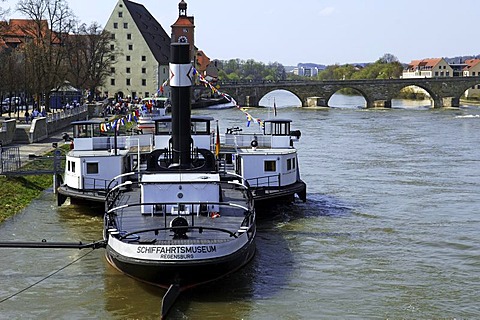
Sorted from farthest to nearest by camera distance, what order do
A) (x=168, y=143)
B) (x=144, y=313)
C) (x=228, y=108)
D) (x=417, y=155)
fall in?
(x=228, y=108)
(x=417, y=155)
(x=168, y=143)
(x=144, y=313)

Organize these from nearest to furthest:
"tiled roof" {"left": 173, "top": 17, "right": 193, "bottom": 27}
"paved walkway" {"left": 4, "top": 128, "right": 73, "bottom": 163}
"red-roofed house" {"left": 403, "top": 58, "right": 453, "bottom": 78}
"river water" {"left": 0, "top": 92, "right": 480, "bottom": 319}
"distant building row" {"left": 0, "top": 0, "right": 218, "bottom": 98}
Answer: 1. "river water" {"left": 0, "top": 92, "right": 480, "bottom": 319}
2. "paved walkway" {"left": 4, "top": 128, "right": 73, "bottom": 163}
3. "distant building row" {"left": 0, "top": 0, "right": 218, "bottom": 98}
4. "tiled roof" {"left": 173, "top": 17, "right": 193, "bottom": 27}
5. "red-roofed house" {"left": 403, "top": 58, "right": 453, "bottom": 78}

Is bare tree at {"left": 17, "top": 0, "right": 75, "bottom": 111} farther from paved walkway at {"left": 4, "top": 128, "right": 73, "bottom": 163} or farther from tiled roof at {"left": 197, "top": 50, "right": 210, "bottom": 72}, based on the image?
tiled roof at {"left": 197, "top": 50, "right": 210, "bottom": 72}

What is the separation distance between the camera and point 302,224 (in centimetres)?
2767

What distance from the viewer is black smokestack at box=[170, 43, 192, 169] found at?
24234 mm

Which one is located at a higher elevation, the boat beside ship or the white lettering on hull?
the boat beside ship

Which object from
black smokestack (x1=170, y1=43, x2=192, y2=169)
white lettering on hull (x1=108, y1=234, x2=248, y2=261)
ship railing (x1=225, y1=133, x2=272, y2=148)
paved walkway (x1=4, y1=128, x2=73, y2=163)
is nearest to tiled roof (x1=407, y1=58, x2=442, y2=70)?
paved walkway (x1=4, y1=128, x2=73, y2=163)

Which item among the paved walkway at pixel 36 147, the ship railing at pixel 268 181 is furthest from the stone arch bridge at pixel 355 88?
the ship railing at pixel 268 181

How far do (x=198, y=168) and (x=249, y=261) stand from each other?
13.0 ft

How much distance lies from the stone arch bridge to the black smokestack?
277 feet

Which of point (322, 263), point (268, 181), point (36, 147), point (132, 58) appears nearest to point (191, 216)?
point (322, 263)

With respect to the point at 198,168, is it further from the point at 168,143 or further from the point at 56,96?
the point at 56,96

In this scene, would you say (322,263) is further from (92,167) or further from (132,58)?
(132,58)

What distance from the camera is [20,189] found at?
105 ft

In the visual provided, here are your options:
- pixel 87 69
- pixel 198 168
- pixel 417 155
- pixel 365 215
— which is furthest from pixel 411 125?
pixel 198 168
